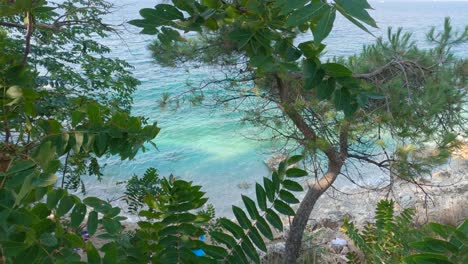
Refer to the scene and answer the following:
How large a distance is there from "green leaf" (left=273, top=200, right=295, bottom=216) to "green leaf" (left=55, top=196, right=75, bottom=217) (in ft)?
1.13

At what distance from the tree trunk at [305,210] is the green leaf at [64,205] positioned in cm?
266

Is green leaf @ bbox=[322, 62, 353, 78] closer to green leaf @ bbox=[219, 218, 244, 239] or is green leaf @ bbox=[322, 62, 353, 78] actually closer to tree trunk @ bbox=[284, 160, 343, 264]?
green leaf @ bbox=[219, 218, 244, 239]

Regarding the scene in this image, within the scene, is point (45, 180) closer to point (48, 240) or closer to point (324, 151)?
point (48, 240)

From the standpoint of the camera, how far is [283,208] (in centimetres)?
71

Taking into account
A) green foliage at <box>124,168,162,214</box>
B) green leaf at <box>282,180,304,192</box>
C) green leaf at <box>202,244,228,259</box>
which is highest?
green leaf at <box>282,180,304,192</box>

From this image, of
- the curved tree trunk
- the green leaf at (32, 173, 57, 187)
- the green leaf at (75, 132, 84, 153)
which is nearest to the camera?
the green leaf at (32, 173, 57, 187)

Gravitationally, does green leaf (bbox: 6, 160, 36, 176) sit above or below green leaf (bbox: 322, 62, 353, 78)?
below

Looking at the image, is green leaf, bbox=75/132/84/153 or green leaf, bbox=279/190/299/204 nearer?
green leaf, bbox=75/132/84/153

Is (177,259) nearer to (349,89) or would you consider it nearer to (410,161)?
(349,89)

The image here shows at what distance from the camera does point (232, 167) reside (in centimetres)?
798

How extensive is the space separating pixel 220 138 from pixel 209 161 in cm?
90

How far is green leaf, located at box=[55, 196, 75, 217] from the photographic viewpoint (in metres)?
0.50

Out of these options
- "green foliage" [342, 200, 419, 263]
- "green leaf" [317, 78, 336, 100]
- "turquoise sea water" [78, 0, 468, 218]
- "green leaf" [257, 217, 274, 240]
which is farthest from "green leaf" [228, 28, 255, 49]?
"turquoise sea water" [78, 0, 468, 218]

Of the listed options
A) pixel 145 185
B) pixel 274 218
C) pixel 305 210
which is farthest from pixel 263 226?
pixel 305 210
